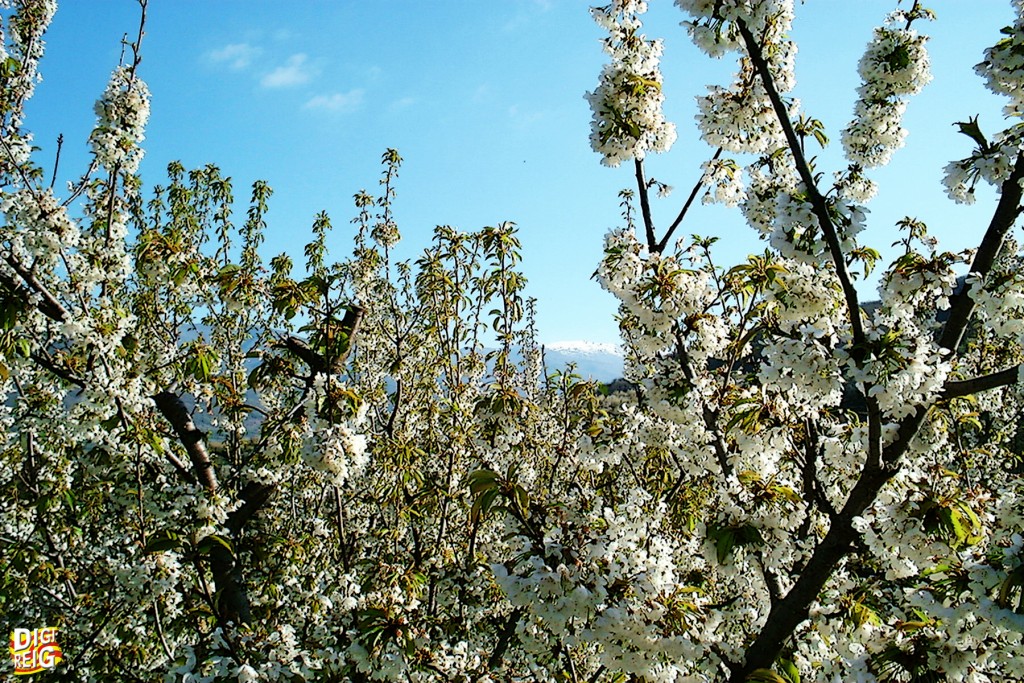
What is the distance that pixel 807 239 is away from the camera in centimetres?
272

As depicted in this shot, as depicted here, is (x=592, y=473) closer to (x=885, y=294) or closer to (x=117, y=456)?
(x=885, y=294)

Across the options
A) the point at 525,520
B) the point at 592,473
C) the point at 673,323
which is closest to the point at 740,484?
the point at 673,323

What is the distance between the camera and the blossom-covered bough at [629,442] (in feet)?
8.66

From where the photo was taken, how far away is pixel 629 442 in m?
4.33

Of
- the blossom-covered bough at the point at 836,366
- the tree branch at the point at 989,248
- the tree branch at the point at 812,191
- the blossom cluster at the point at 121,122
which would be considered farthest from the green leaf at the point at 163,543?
the tree branch at the point at 989,248

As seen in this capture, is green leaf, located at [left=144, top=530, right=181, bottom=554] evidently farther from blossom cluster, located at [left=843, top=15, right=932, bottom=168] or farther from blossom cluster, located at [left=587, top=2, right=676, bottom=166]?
blossom cluster, located at [left=843, top=15, right=932, bottom=168]

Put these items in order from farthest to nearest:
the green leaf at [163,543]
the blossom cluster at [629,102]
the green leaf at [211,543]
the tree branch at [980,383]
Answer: the green leaf at [211,543], the green leaf at [163,543], the blossom cluster at [629,102], the tree branch at [980,383]

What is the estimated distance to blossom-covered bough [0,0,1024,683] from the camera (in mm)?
2639

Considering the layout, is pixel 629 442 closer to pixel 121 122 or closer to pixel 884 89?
pixel 884 89

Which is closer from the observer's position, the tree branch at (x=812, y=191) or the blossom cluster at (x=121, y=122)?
the tree branch at (x=812, y=191)

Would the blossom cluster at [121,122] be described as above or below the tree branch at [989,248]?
above

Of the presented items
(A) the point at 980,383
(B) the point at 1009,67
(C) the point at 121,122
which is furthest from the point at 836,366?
(C) the point at 121,122

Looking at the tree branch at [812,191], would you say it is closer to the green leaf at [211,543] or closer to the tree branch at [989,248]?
the tree branch at [989,248]

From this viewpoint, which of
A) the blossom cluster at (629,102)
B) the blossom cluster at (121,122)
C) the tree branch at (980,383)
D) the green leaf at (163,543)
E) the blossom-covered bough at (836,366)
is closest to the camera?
the tree branch at (980,383)
